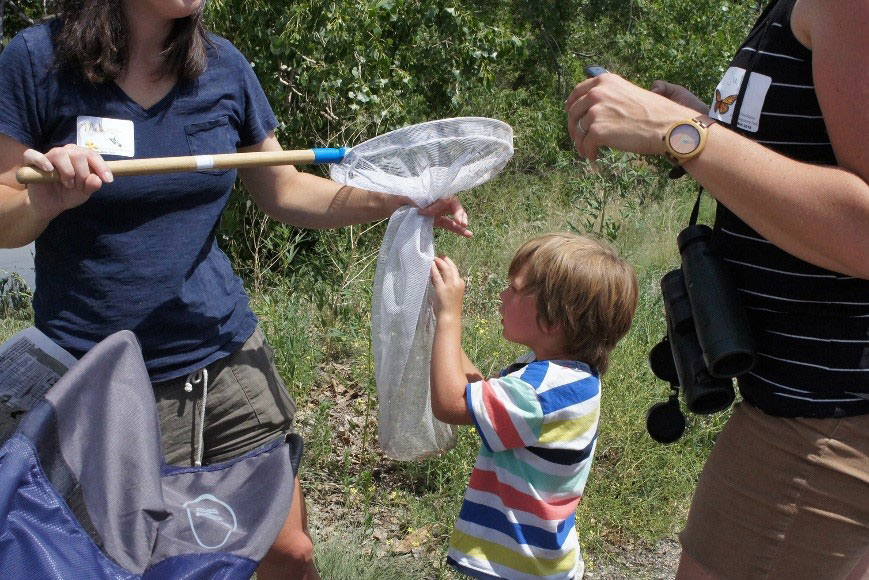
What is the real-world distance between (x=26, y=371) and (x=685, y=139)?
4.98 ft

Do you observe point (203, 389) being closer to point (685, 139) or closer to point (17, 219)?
point (17, 219)

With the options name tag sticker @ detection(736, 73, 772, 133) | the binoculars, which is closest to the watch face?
name tag sticker @ detection(736, 73, 772, 133)

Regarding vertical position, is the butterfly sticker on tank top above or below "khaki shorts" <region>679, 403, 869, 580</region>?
above

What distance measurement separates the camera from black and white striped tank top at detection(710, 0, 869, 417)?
1591mm

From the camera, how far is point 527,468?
7.02 ft

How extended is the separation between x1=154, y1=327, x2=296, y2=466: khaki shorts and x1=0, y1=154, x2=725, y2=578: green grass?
89 centimetres

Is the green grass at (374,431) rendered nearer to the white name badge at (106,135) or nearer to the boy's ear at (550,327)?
the boy's ear at (550,327)

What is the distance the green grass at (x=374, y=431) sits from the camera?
3418 mm

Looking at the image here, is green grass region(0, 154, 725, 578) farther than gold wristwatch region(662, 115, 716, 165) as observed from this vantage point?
Yes

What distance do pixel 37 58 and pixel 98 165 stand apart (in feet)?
1.14

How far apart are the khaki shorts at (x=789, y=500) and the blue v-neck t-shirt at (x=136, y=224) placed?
4.10 ft

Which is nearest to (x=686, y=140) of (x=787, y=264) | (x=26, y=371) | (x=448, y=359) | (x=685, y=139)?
(x=685, y=139)

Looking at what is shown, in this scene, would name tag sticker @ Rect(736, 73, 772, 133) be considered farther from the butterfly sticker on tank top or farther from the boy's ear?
the boy's ear

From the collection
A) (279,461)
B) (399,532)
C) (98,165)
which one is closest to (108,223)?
(98,165)
